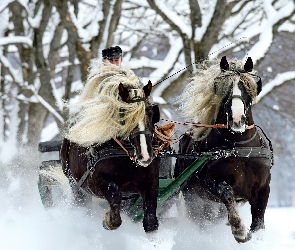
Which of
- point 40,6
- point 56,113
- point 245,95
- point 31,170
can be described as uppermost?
point 245,95

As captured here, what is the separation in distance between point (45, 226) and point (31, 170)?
3.83 metres

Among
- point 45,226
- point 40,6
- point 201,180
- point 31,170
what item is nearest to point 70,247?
point 45,226

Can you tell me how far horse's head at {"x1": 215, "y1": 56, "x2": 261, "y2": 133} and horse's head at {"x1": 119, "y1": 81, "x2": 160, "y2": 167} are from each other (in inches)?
26.1

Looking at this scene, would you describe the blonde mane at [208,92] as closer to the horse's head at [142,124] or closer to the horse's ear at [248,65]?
the horse's ear at [248,65]

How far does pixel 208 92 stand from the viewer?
22.0 ft

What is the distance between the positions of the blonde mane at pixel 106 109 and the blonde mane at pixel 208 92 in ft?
2.52

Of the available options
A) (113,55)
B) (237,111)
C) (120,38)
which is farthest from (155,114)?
(120,38)

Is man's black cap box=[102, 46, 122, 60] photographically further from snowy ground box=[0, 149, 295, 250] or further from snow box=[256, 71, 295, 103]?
snow box=[256, 71, 295, 103]

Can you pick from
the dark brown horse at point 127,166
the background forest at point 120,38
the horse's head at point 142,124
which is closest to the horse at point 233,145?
the dark brown horse at point 127,166

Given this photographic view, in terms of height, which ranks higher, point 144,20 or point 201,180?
point 201,180

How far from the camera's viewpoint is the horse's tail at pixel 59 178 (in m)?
7.50

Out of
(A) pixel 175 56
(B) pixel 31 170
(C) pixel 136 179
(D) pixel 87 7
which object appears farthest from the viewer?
(D) pixel 87 7

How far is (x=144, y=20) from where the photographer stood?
15945 mm

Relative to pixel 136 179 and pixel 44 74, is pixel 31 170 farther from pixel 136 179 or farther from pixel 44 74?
pixel 136 179
